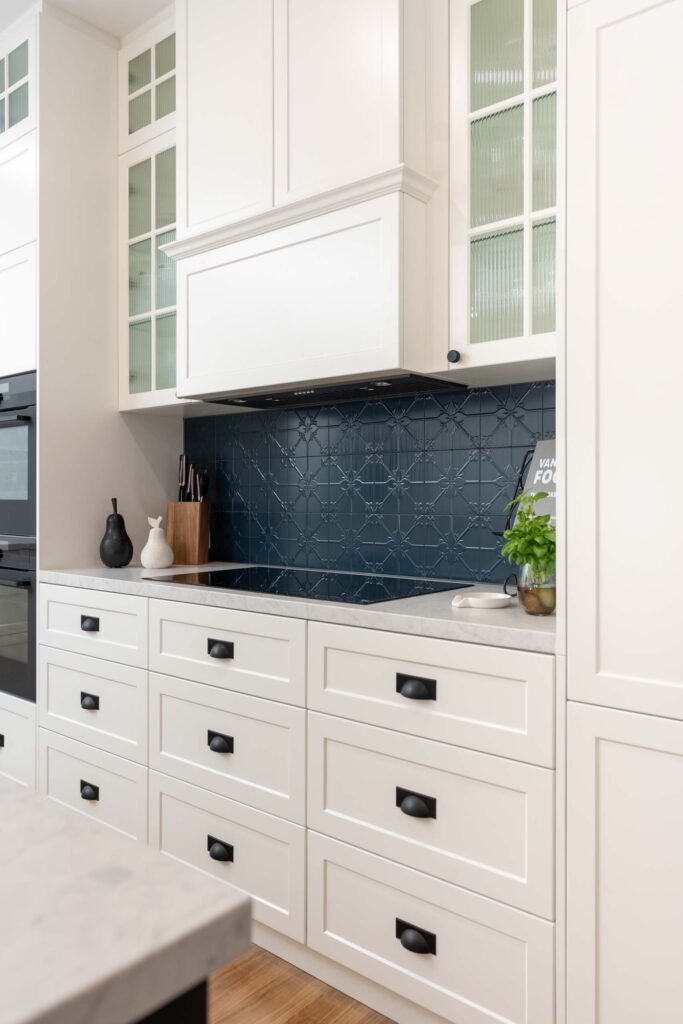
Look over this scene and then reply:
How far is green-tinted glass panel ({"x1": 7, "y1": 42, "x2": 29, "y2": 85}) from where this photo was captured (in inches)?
113

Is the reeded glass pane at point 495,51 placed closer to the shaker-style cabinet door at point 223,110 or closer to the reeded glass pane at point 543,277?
the reeded glass pane at point 543,277

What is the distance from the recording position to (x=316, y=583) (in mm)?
2309

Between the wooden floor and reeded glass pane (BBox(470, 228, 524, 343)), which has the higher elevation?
reeded glass pane (BBox(470, 228, 524, 343))

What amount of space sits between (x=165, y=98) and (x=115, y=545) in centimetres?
161

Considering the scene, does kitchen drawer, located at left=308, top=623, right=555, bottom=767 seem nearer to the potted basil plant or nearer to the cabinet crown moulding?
the potted basil plant

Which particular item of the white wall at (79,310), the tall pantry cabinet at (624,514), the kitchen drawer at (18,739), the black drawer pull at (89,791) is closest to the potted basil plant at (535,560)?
the tall pantry cabinet at (624,514)

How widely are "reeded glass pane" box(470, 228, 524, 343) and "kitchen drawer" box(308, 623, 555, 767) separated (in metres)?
0.80

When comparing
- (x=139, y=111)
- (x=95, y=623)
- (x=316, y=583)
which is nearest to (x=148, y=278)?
(x=139, y=111)

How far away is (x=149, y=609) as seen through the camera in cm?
236

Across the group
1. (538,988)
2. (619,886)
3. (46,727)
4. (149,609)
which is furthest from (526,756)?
(46,727)

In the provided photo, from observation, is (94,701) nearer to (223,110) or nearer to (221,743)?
(221,743)

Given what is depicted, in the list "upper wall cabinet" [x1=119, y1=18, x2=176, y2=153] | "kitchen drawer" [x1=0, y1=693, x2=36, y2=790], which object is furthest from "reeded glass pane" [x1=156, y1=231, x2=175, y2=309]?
"kitchen drawer" [x1=0, y1=693, x2=36, y2=790]

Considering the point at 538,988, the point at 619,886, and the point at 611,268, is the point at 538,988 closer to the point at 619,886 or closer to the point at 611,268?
the point at 619,886

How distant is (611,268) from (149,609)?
159cm
